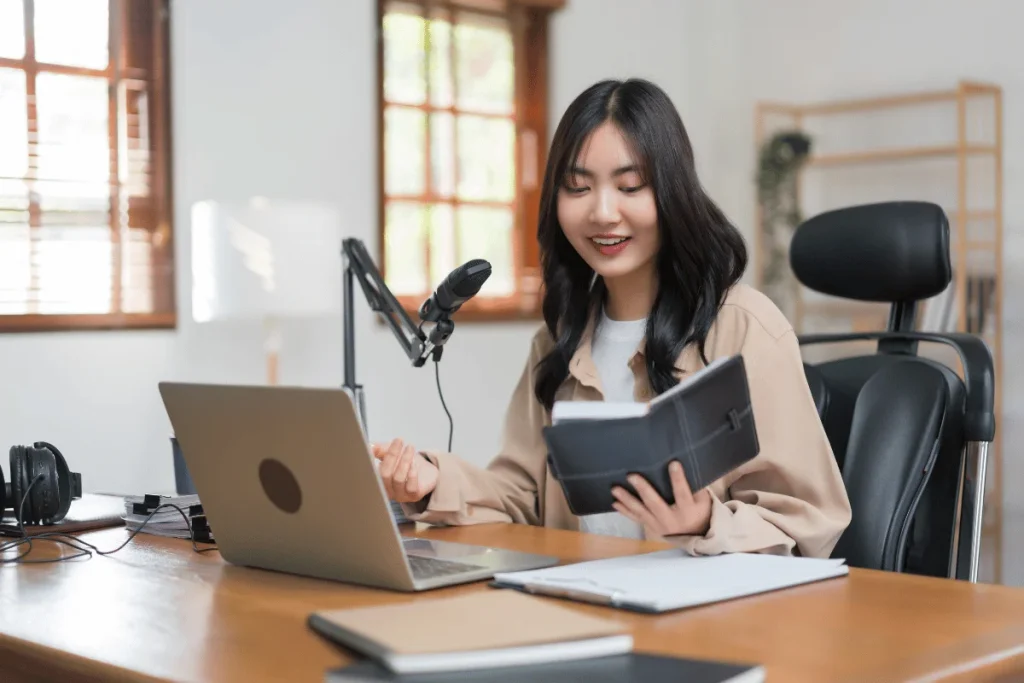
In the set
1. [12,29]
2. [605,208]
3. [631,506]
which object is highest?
[12,29]

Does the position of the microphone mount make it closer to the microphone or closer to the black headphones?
the microphone

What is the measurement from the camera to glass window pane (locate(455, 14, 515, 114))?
4.18 m

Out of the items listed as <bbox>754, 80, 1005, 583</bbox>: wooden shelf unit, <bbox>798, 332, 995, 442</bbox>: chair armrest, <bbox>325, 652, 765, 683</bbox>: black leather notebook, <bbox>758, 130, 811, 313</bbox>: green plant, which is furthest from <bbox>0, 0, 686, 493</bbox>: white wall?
<bbox>325, 652, 765, 683</bbox>: black leather notebook

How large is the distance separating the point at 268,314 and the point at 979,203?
247 centimetres

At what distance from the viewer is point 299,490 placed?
1266mm

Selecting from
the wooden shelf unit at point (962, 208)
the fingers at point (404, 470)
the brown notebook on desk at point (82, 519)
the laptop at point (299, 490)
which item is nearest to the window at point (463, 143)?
the wooden shelf unit at point (962, 208)

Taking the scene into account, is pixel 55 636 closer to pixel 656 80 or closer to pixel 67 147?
pixel 67 147

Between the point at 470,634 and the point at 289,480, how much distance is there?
0.40 m

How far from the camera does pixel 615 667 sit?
908mm

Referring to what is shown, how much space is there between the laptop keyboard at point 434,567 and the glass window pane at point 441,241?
2.76m

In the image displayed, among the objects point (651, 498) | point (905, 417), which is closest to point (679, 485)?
point (651, 498)

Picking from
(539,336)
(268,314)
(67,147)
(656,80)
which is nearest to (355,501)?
(539,336)

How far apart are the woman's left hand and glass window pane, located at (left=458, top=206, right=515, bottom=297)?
9.48ft

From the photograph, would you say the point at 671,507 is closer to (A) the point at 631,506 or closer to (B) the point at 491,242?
(A) the point at 631,506
